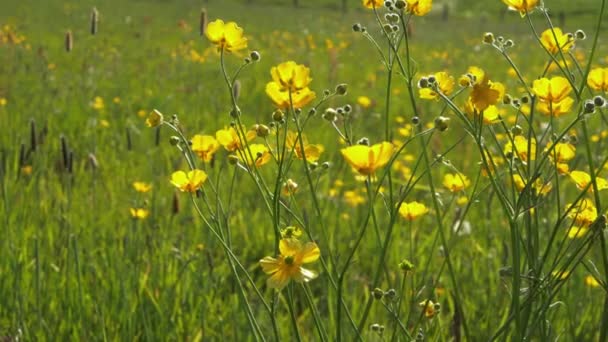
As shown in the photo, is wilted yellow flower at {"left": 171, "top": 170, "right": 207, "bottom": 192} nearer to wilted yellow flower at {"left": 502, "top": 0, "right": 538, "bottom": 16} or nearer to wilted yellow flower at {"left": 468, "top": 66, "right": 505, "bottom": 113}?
wilted yellow flower at {"left": 468, "top": 66, "right": 505, "bottom": 113}

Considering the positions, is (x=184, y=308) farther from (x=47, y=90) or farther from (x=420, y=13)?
(x=47, y=90)

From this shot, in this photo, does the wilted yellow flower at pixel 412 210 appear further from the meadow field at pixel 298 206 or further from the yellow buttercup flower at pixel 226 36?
the yellow buttercup flower at pixel 226 36

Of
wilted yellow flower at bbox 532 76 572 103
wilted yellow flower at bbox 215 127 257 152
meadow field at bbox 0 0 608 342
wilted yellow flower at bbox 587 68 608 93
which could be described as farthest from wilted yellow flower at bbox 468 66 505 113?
wilted yellow flower at bbox 215 127 257 152

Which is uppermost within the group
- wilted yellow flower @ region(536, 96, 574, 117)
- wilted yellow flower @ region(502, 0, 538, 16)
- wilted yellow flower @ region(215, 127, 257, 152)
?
wilted yellow flower @ region(502, 0, 538, 16)

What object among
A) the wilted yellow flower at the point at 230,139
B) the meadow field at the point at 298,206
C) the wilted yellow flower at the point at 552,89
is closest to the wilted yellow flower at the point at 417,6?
the meadow field at the point at 298,206

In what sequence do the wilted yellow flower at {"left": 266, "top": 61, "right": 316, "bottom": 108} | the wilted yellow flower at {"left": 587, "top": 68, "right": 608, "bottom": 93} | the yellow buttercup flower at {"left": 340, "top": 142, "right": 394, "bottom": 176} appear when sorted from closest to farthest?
the yellow buttercup flower at {"left": 340, "top": 142, "right": 394, "bottom": 176} → the wilted yellow flower at {"left": 266, "top": 61, "right": 316, "bottom": 108} → the wilted yellow flower at {"left": 587, "top": 68, "right": 608, "bottom": 93}

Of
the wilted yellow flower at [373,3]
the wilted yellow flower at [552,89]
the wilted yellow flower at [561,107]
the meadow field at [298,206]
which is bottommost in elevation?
the meadow field at [298,206]

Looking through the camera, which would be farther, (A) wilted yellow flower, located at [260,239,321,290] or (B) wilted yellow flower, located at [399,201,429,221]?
(B) wilted yellow flower, located at [399,201,429,221]
